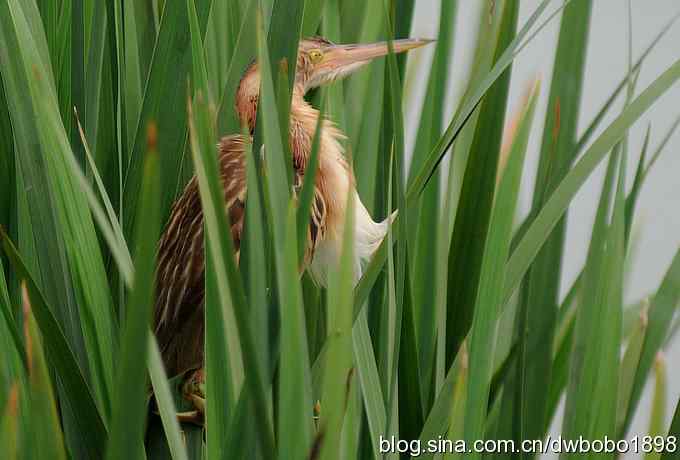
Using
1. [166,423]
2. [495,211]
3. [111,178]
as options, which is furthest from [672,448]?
[111,178]

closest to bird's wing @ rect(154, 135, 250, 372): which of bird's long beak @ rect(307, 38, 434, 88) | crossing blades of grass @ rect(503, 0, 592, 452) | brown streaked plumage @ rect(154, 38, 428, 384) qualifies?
brown streaked plumage @ rect(154, 38, 428, 384)

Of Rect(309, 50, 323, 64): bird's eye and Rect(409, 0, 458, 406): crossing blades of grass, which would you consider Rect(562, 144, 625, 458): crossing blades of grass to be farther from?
Rect(309, 50, 323, 64): bird's eye

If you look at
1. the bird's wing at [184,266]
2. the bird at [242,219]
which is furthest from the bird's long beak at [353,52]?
the bird's wing at [184,266]

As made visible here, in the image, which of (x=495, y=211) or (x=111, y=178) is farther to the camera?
(x=111, y=178)

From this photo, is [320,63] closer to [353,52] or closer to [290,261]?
[353,52]

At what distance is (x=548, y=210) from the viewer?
0.42 metres

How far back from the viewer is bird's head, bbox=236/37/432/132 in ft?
2.19

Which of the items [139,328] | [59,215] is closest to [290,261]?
[139,328]

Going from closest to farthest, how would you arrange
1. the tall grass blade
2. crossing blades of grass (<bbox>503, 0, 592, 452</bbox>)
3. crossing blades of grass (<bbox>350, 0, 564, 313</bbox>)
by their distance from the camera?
the tall grass blade < crossing blades of grass (<bbox>350, 0, 564, 313</bbox>) < crossing blades of grass (<bbox>503, 0, 592, 452</bbox>)

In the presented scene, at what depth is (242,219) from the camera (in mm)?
671

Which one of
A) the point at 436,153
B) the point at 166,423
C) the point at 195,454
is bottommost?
the point at 195,454

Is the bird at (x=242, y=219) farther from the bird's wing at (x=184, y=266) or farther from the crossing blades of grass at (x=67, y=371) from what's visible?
the crossing blades of grass at (x=67, y=371)

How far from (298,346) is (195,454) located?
32cm

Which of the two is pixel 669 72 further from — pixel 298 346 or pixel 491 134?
pixel 298 346
